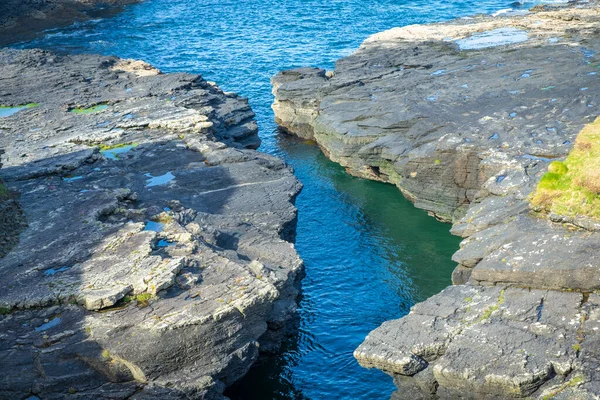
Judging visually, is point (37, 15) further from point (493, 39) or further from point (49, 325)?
point (49, 325)

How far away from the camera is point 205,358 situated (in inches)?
738

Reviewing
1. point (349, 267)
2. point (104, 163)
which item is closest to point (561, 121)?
point (349, 267)

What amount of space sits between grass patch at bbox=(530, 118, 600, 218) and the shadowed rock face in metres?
8.34

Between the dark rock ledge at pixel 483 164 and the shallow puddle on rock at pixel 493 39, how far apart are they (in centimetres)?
22

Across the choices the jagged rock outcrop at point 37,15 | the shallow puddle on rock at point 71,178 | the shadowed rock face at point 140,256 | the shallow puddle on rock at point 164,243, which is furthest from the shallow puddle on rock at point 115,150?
the jagged rock outcrop at point 37,15

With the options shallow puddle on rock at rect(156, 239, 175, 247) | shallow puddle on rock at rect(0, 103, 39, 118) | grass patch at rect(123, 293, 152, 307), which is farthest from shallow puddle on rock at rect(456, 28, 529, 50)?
grass patch at rect(123, 293, 152, 307)

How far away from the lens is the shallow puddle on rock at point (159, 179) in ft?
92.5

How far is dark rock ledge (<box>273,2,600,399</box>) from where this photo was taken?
17.8 m

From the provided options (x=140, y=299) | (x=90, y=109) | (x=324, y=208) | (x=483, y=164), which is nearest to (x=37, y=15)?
(x=90, y=109)

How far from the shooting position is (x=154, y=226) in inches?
922

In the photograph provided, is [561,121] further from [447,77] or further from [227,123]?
[227,123]

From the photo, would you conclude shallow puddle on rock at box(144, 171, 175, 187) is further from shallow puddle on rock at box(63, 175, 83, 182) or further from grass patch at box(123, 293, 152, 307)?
grass patch at box(123, 293, 152, 307)

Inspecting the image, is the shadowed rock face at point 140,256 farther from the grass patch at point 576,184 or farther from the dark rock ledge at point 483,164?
the grass patch at point 576,184

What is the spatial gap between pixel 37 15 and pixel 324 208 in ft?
170
